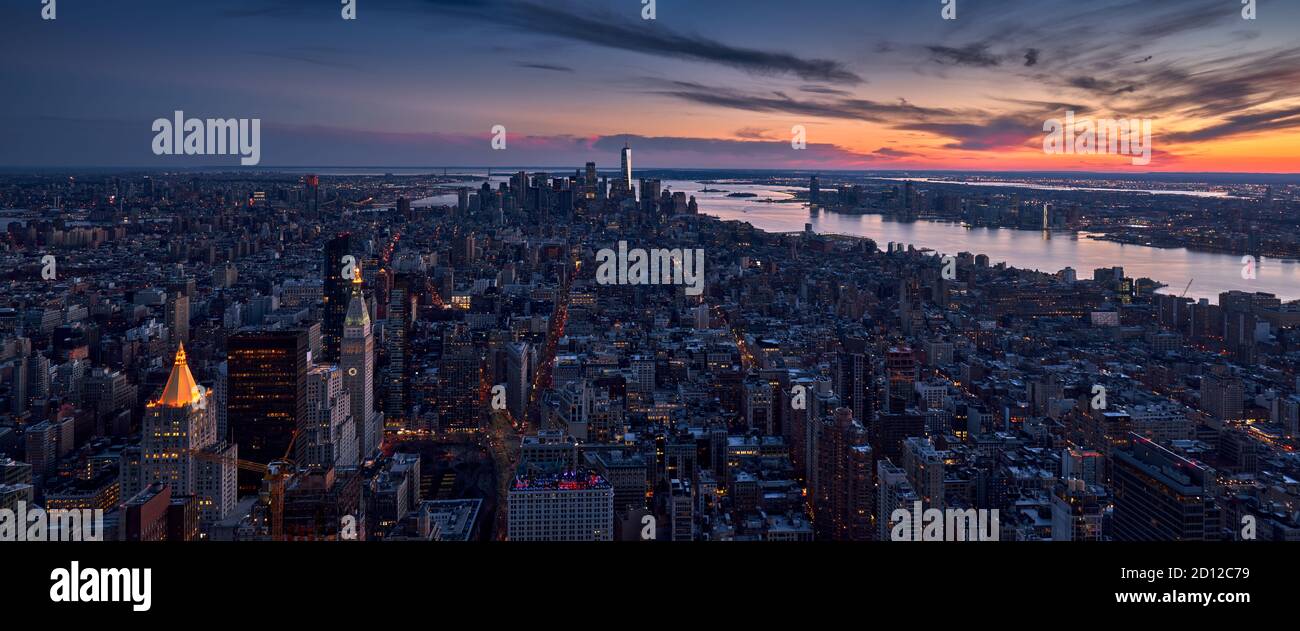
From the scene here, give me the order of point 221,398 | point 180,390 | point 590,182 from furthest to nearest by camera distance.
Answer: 1. point 590,182
2. point 221,398
3. point 180,390

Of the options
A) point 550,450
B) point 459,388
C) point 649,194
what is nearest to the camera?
point 550,450

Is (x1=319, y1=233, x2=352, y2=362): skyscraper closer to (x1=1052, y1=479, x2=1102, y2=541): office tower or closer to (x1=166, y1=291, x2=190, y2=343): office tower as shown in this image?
(x1=166, y1=291, x2=190, y2=343): office tower

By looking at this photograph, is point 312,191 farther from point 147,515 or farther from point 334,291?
point 334,291

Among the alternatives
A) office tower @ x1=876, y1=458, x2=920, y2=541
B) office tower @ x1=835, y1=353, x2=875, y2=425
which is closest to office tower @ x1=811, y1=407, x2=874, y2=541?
office tower @ x1=876, y1=458, x2=920, y2=541

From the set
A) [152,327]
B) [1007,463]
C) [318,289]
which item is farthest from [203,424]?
[1007,463]

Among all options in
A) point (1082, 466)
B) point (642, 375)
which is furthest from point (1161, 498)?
point (642, 375)
